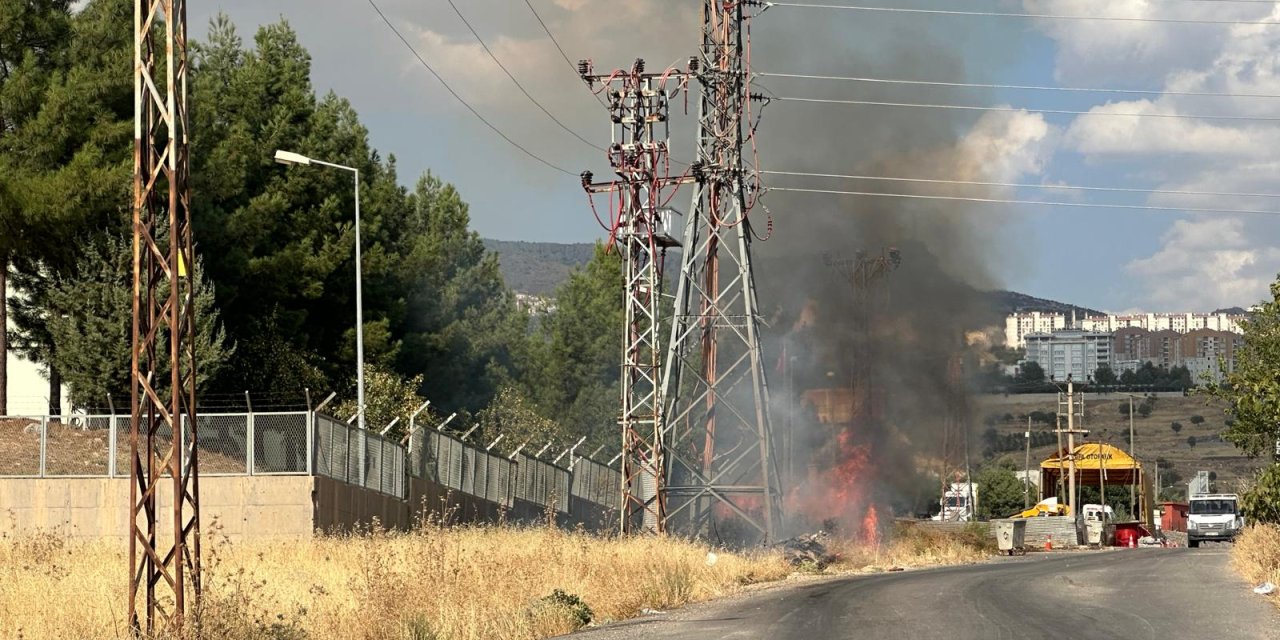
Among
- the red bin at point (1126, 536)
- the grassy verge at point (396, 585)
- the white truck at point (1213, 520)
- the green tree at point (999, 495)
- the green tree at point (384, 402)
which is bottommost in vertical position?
the green tree at point (999, 495)

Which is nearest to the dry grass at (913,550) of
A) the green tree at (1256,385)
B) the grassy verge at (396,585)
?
the grassy verge at (396,585)

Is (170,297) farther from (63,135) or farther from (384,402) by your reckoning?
(384,402)

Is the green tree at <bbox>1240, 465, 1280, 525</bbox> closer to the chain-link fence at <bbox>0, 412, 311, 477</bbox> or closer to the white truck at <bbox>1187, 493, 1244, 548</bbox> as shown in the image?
the chain-link fence at <bbox>0, 412, 311, 477</bbox>

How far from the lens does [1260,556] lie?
28422 mm

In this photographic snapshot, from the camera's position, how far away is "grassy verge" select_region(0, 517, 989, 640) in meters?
17.8

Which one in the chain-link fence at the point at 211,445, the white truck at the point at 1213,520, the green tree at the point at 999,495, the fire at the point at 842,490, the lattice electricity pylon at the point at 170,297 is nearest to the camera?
the lattice electricity pylon at the point at 170,297

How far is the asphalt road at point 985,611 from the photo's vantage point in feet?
58.6

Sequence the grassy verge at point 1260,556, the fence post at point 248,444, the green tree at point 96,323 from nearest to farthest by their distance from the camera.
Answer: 1. the grassy verge at point 1260,556
2. the fence post at point 248,444
3. the green tree at point 96,323

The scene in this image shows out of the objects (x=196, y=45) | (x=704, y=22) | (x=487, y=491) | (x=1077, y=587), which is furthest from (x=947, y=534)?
(x=196, y=45)

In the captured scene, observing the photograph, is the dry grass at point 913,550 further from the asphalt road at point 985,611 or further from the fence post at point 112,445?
the fence post at point 112,445

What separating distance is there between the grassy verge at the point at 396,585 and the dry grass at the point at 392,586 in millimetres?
25

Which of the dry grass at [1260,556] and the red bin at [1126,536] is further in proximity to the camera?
the red bin at [1126,536]

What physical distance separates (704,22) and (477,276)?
3235 centimetres

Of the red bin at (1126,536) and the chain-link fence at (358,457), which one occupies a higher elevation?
the chain-link fence at (358,457)
